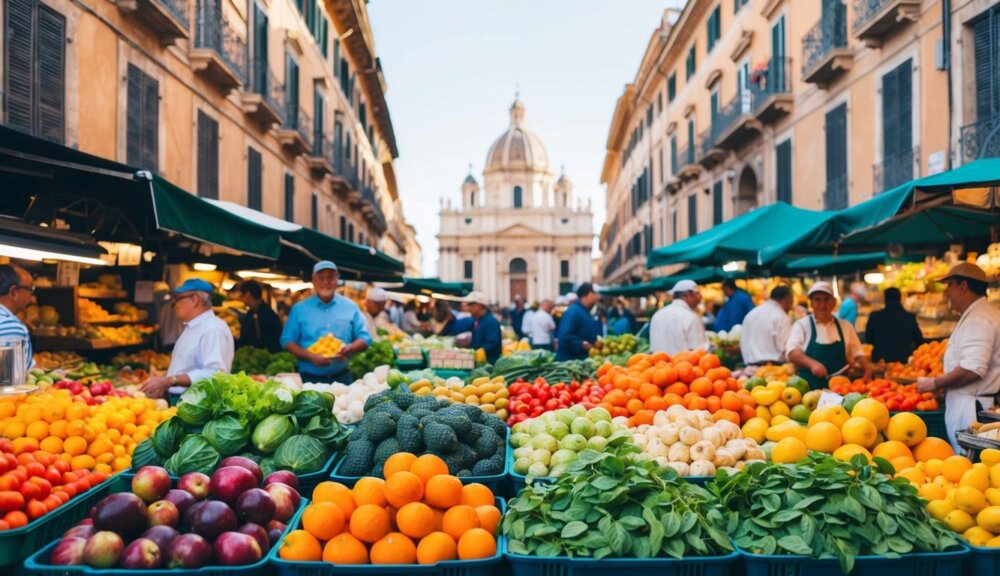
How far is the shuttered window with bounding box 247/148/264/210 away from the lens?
52.2 ft

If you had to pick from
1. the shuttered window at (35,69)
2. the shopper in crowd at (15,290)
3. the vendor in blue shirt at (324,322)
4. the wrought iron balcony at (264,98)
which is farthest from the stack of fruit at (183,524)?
the wrought iron balcony at (264,98)

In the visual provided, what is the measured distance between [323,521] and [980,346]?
455 cm

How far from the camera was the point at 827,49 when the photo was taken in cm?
1473

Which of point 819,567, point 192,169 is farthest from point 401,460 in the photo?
point 192,169

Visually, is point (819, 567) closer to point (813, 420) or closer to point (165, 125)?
point (813, 420)

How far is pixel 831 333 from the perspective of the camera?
6.85m

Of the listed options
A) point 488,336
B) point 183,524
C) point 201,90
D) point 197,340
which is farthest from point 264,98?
point 183,524

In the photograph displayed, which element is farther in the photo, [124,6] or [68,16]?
[124,6]

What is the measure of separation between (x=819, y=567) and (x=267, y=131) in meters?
16.4

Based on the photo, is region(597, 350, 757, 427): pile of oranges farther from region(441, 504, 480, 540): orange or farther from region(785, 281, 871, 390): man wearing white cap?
region(441, 504, 480, 540): orange

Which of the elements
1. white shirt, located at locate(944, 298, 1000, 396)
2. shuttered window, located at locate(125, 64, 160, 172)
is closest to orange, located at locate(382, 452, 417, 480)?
white shirt, located at locate(944, 298, 1000, 396)

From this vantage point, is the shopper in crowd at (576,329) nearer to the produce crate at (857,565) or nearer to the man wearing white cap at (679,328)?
→ the man wearing white cap at (679,328)

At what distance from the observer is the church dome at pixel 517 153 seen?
8825 centimetres

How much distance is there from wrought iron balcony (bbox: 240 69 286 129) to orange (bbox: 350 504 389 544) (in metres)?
13.7
